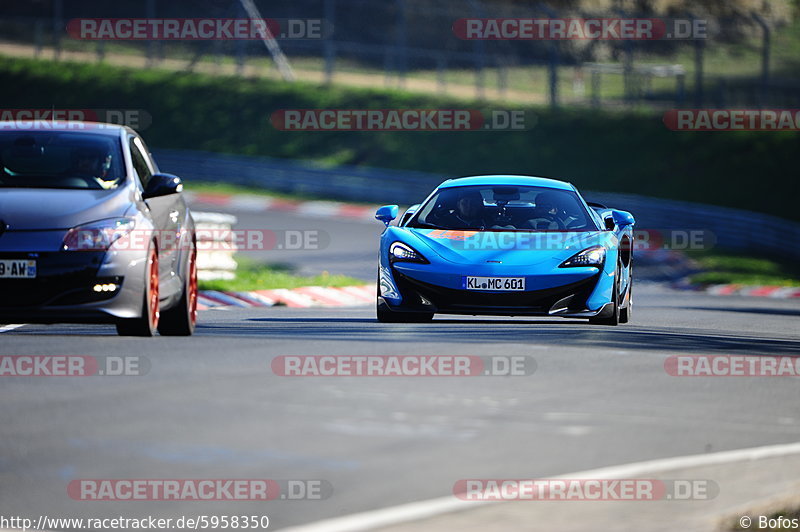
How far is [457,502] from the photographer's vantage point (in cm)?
637

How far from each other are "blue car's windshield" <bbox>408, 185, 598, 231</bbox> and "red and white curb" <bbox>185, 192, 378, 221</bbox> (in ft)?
75.4

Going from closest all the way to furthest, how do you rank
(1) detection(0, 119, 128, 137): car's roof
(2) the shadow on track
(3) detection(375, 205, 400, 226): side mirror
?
(1) detection(0, 119, 128, 137): car's roof, (2) the shadow on track, (3) detection(375, 205, 400, 226): side mirror

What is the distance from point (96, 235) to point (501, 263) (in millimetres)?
3790

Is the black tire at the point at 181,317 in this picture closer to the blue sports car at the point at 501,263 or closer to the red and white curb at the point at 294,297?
the blue sports car at the point at 501,263

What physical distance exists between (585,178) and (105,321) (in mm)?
34424

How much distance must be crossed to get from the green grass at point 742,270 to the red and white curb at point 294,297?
9154mm

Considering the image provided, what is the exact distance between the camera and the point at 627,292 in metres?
14.6

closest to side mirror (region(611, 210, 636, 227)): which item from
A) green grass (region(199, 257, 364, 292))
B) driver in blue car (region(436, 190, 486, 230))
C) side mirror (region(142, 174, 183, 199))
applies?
driver in blue car (region(436, 190, 486, 230))

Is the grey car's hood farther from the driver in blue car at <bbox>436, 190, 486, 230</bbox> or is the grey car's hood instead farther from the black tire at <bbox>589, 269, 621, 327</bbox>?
the black tire at <bbox>589, 269, 621, 327</bbox>

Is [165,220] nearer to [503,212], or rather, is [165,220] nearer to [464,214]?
[464,214]

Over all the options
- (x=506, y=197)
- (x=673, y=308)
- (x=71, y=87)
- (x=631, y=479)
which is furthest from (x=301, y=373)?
(x=71, y=87)

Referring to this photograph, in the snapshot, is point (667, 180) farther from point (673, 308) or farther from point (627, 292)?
point (627, 292)

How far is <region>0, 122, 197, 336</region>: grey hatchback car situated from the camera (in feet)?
34.2

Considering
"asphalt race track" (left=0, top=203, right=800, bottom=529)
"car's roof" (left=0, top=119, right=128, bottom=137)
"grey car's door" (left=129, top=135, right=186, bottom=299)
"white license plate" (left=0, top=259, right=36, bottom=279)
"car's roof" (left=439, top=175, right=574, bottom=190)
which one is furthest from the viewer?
"car's roof" (left=439, top=175, right=574, bottom=190)
